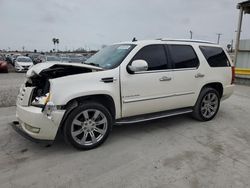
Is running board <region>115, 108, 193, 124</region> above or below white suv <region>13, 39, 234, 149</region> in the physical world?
A: below

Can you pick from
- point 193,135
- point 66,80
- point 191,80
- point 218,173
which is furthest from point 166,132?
point 66,80

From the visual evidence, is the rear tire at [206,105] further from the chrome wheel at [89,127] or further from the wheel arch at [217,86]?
the chrome wheel at [89,127]

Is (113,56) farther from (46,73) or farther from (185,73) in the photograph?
(185,73)

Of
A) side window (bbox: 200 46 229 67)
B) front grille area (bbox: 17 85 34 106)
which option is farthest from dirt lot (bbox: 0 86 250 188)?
side window (bbox: 200 46 229 67)

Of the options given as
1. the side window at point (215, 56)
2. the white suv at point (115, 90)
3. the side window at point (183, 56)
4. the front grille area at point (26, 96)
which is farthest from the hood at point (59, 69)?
the side window at point (215, 56)

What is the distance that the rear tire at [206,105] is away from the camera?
4786 mm

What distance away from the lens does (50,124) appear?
122 inches

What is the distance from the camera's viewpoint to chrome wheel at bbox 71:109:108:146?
3336mm

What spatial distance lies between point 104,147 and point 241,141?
255 centimetres

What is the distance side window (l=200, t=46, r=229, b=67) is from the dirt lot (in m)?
1.52

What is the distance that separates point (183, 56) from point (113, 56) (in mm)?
1522

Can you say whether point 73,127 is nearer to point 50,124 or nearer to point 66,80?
point 50,124

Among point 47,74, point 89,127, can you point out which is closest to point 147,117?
point 89,127

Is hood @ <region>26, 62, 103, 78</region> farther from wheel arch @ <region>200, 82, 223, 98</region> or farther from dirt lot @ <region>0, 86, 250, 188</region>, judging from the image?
wheel arch @ <region>200, 82, 223, 98</region>
